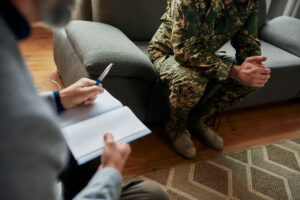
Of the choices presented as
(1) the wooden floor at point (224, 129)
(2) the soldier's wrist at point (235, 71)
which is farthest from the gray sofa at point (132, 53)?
(2) the soldier's wrist at point (235, 71)

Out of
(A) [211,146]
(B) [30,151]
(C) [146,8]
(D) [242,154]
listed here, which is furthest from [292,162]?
(B) [30,151]

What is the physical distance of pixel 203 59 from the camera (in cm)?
112

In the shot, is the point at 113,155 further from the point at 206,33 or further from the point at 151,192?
the point at 206,33

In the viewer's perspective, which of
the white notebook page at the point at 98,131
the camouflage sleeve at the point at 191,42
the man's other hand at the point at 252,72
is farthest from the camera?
the man's other hand at the point at 252,72

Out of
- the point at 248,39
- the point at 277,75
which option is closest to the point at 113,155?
the point at 248,39

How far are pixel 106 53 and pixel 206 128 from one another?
0.74 metres

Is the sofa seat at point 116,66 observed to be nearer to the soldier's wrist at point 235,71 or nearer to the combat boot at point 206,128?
the combat boot at point 206,128

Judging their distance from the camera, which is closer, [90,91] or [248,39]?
[90,91]

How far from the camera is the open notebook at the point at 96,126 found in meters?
0.60

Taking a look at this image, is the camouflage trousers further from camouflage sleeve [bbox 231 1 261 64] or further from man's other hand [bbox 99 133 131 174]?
man's other hand [bbox 99 133 131 174]

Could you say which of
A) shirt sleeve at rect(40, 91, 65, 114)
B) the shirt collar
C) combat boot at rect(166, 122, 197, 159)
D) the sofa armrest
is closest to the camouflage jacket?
combat boot at rect(166, 122, 197, 159)

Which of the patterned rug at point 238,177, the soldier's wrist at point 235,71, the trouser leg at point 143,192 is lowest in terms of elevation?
the patterned rug at point 238,177

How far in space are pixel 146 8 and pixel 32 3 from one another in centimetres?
135

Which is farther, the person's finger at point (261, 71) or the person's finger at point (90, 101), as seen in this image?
the person's finger at point (261, 71)
